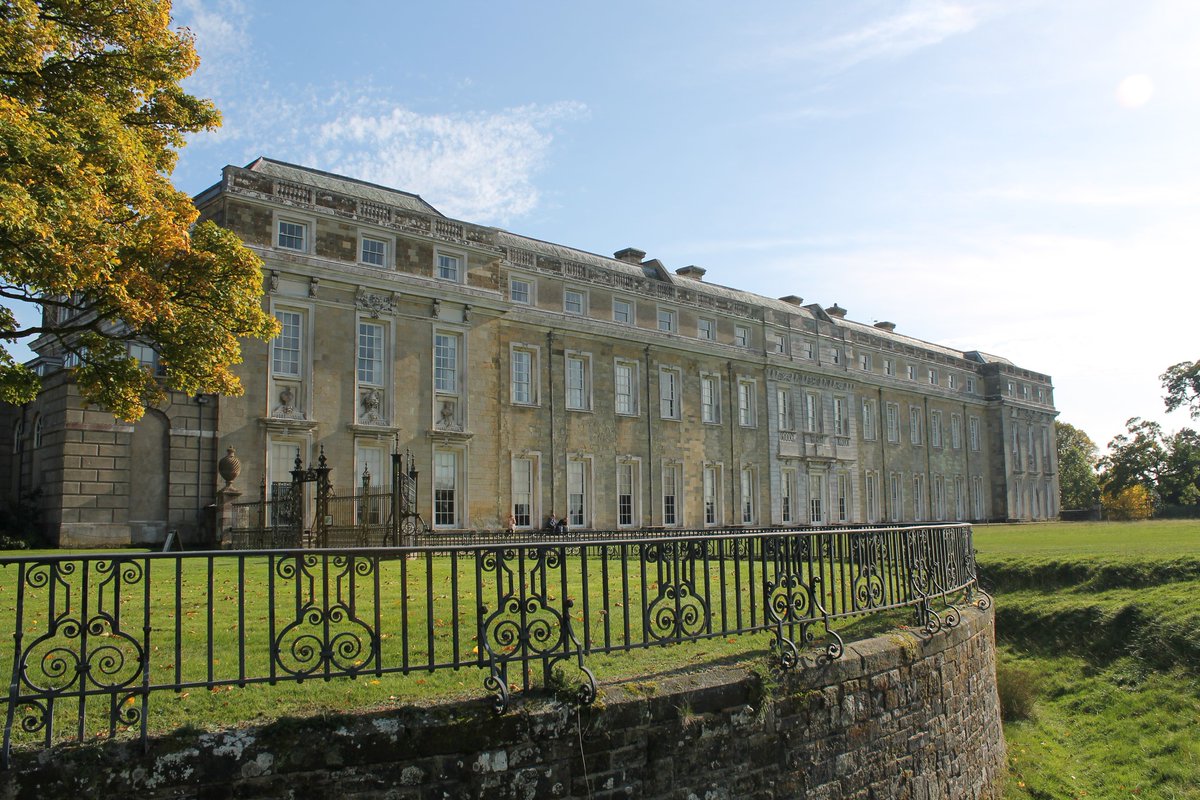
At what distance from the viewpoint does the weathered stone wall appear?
16.5ft

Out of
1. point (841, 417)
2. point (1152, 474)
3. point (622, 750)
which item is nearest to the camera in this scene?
point (622, 750)

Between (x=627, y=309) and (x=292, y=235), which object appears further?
(x=627, y=309)

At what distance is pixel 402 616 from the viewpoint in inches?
241

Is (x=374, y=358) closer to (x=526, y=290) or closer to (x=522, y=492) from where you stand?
(x=522, y=492)

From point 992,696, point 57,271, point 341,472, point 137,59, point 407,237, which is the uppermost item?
point 407,237

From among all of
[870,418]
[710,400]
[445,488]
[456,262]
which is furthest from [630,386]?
[870,418]

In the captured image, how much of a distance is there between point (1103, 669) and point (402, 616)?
44.3 ft

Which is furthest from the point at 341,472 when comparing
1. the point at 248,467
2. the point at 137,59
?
the point at 137,59

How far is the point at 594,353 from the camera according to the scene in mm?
36719

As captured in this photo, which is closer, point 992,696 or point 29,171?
point 29,171

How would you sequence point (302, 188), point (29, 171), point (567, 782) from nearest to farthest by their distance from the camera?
point (567, 782)
point (29, 171)
point (302, 188)

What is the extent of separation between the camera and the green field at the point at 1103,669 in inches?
461

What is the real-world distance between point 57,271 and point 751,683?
9.86 m

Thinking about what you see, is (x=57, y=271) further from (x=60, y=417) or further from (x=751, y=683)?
(x=60, y=417)
